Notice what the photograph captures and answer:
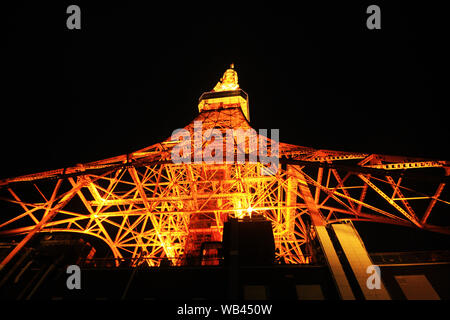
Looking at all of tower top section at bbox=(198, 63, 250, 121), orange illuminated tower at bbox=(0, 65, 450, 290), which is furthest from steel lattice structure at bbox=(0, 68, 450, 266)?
tower top section at bbox=(198, 63, 250, 121)

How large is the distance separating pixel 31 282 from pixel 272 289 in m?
8.59

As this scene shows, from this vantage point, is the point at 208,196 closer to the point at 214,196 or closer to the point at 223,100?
the point at 214,196

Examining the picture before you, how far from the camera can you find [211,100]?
3045cm

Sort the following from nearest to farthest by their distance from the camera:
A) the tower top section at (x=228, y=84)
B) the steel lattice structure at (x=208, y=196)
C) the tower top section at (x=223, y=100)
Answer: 1. the steel lattice structure at (x=208, y=196)
2. the tower top section at (x=223, y=100)
3. the tower top section at (x=228, y=84)

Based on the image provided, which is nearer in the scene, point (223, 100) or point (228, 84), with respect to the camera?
point (223, 100)

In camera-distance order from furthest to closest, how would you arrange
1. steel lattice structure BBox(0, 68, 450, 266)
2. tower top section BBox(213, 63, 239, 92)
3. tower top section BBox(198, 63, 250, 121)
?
tower top section BBox(213, 63, 239, 92) → tower top section BBox(198, 63, 250, 121) → steel lattice structure BBox(0, 68, 450, 266)

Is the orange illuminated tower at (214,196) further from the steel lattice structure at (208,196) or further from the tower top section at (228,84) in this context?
the tower top section at (228,84)

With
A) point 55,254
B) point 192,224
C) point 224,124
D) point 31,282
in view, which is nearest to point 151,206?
point 192,224

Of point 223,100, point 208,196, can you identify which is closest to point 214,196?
point 208,196

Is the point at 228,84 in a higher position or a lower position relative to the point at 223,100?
higher

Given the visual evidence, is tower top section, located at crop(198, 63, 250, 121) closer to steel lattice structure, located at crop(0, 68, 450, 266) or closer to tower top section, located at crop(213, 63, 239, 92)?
tower top section, located at crop(213, 63, 239, 92)

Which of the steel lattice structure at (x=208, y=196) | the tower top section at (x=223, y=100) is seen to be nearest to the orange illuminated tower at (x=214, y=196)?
the steel lattice structure at (x=208, y=196)

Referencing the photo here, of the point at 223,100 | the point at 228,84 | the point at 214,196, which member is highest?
the point at 228,84
